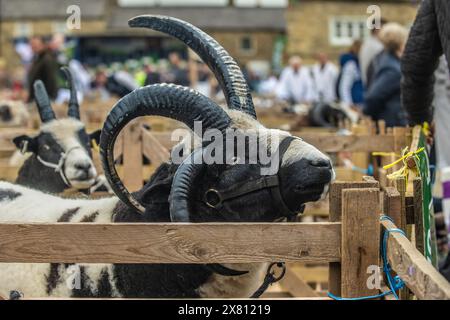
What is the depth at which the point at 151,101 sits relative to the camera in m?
4.29

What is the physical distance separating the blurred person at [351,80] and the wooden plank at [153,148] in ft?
33.1

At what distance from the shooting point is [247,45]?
7806 centimetres

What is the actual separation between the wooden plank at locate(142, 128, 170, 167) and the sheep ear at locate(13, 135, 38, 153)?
959 mm

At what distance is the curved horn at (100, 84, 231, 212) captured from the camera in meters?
4.25

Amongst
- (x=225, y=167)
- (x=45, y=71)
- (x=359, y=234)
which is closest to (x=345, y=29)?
(x=45, y=71)

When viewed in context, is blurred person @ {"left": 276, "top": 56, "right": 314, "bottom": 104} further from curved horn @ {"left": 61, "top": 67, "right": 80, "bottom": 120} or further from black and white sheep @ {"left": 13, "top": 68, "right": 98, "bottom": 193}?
black and white sheep @ {"left": 13, "top": 68, "right": 98, "bottom": 193}

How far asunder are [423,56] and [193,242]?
2520 mm

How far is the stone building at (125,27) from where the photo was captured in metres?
72.1

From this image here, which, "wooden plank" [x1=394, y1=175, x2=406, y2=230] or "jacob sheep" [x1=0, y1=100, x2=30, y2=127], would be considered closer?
"wooden plank" [x1=394, y1=175, x2=406, y2=230]

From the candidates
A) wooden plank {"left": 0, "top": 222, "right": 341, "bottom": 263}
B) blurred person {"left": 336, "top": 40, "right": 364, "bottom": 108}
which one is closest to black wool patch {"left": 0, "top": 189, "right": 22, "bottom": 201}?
wooden plank {"left": 0, "top": 222, "right": 341, "bottom": 263}

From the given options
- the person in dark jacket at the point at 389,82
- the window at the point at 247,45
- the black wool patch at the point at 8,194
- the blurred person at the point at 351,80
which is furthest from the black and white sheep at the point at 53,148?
the window at the point at 247,45

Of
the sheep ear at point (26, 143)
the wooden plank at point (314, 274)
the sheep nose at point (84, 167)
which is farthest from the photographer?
the wooden plank at point (314, 274)

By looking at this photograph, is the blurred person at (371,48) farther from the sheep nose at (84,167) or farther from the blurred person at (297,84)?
the blurred person at (297,84)
